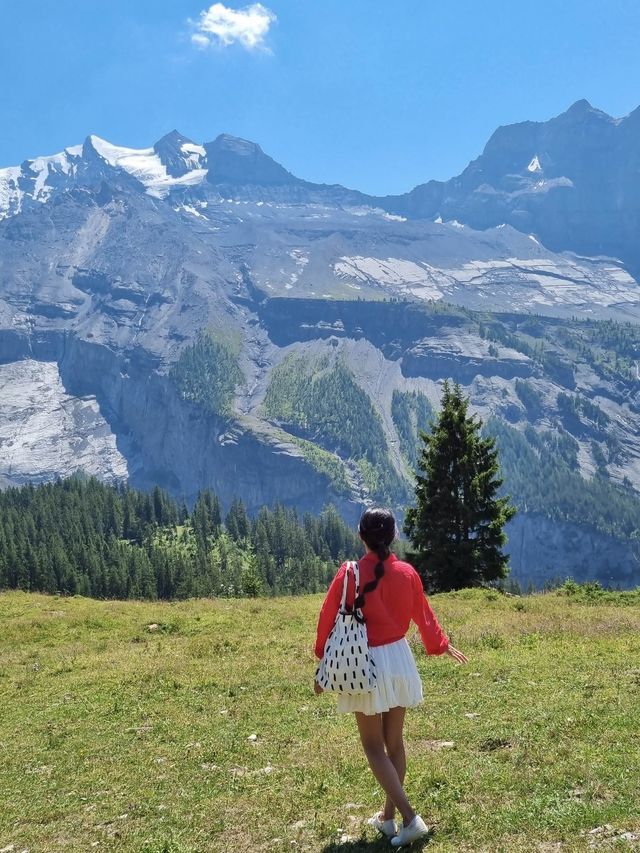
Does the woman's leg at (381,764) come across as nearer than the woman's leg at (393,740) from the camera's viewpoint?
Yes

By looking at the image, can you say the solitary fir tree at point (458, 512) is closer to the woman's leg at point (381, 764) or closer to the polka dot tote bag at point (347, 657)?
the woman's leg at point (381, 764)

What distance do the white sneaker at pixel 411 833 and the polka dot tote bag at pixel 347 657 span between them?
5.93 ft

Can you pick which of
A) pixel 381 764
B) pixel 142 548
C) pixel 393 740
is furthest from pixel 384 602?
pixel 142 548

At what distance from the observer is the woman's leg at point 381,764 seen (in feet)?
27.6

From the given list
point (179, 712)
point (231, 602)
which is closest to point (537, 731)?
point (179, 712)

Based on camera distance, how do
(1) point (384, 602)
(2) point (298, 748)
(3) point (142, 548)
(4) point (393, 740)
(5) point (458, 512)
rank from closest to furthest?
(1) point (384, 602)
(4) point (393, 740)
(2) point (298, 748)
(5) point (458, 512)
(3) point (142, 548)

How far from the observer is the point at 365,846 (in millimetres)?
8555

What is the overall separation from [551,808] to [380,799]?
250 centimetres

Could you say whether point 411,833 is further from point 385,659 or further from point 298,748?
point 298,748

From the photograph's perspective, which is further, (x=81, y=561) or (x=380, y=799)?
(x=81, y=561)

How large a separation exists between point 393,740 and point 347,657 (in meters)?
1.41

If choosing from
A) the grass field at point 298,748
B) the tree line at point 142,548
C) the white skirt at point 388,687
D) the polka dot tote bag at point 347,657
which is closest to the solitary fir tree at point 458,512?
the grass field at point 298,748

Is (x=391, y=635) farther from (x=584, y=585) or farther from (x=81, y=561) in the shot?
(x=81, y=561)

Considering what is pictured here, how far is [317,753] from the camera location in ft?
40.0
